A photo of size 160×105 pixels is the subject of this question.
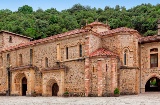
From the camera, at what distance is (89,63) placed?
986 inches

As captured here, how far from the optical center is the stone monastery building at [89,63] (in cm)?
2460

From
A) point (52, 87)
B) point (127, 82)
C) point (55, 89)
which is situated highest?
point (127, 82)

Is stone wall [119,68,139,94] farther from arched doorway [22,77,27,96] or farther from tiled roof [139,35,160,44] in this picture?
arched doorway [22,77,27,96]

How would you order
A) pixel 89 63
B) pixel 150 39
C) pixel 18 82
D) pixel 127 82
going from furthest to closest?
pixel 18 82
pixel 150 39
pixel 127 82
pixel 89 63

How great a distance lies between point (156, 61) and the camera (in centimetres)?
2906

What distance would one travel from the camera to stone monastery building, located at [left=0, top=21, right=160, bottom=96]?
2460 centimetres

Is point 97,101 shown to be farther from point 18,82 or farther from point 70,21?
point 70,21

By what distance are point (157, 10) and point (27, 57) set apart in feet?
146

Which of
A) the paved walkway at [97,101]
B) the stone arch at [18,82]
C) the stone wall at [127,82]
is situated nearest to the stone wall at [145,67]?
the stone wall at [127,82]

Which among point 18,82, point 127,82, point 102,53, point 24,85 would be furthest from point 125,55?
point 18,82

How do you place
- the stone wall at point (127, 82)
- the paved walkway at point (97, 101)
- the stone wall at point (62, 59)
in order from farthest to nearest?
the stone wall at point (62, 59) < the stone wall at point (127, 82) < the paved walkway at point (97, 101)

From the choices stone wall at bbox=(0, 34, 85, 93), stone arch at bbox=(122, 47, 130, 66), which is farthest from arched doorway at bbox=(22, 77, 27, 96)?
stone arch at bbox=(122, 47, 130, 66)

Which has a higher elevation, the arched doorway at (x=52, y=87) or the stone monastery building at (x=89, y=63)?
the stone monastery building at (x=89, y=63)

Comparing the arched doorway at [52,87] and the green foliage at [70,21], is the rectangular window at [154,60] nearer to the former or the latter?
the arched doorway at [52,87]
